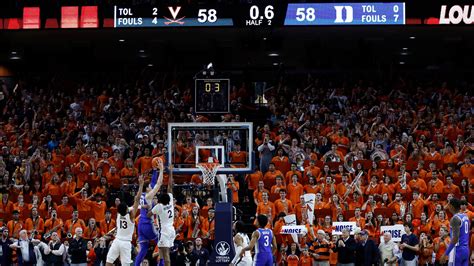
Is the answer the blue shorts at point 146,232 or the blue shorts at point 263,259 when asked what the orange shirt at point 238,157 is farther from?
the blue shorts at point 263,259

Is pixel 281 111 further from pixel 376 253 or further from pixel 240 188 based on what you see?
pixel 376 253

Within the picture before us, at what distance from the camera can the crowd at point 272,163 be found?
1005 inches

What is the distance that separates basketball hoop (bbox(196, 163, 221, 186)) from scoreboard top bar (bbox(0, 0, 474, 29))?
941 cm

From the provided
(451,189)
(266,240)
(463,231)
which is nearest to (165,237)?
(266,240)

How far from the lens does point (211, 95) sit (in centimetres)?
2466

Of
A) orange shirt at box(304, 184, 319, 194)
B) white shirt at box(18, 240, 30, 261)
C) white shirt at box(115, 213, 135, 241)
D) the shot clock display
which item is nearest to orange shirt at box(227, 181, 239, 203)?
orange shirt at box(304, 184, 319, 194)

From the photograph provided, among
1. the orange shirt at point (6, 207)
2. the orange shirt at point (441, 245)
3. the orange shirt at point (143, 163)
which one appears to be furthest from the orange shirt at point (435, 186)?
the orange shirt at point (6, 207)

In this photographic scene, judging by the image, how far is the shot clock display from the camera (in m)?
24.5

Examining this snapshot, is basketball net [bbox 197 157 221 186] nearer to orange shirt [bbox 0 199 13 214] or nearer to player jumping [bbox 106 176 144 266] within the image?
player jumping [bbox 106 176 144 266]

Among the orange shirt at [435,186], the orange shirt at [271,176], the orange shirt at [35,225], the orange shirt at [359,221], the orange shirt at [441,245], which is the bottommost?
the orange shirt at [441,245]

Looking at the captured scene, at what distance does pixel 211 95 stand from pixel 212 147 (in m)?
1.15

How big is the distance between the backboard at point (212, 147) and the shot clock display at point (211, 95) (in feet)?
1.69

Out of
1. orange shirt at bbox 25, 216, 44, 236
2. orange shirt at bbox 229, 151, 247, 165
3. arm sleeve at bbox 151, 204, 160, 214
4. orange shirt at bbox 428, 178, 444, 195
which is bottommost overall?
orange shirt at bbox 25, 216, 44, 236

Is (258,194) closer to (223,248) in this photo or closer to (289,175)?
(289,175)
